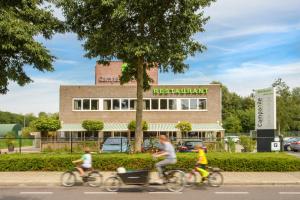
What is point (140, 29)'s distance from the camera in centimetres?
2231

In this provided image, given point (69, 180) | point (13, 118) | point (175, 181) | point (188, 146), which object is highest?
point (13, 118)

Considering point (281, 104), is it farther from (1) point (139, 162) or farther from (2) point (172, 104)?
(1) point (139, 162)

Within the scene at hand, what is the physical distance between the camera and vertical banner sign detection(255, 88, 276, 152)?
2583cm

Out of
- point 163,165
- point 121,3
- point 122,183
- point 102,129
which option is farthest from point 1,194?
point 102,129

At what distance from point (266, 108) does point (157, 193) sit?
14.5 meters

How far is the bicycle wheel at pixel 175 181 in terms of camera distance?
48.5 feet

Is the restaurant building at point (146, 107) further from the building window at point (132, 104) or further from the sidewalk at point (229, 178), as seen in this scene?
the sidewalk at point (229, 178)

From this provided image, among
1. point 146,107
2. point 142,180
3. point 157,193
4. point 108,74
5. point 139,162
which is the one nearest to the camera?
point 157,193

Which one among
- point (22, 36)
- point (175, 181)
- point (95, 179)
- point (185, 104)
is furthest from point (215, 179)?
point (185, 104)

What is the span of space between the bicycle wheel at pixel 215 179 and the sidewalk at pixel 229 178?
2.03 ft

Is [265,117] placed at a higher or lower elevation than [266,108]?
lower

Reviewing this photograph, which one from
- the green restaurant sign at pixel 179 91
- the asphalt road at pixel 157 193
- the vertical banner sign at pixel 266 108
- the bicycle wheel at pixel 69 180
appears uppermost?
the green restaurant sign at pixel 179 91

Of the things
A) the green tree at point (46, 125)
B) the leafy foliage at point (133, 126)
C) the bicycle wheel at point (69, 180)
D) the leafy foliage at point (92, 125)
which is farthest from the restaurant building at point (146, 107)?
the bicycle wheel at point (69, 180)

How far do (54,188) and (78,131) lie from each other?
3728cm
